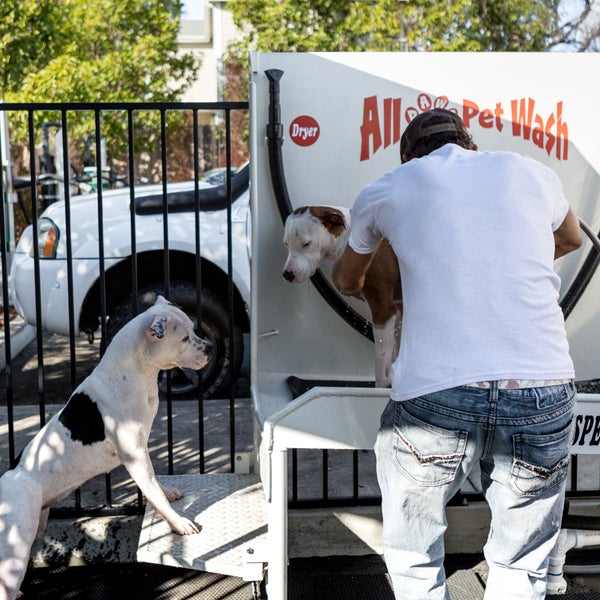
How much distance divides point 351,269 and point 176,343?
103 centimetres

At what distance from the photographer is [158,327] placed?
3.29 metres

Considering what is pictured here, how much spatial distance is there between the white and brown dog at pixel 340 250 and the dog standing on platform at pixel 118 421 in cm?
54

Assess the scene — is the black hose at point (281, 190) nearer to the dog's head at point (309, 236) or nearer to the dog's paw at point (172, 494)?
the dog's head at point (309, 236)

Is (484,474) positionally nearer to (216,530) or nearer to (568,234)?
(568,234)

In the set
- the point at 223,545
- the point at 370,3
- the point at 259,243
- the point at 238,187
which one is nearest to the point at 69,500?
the point at 223,545

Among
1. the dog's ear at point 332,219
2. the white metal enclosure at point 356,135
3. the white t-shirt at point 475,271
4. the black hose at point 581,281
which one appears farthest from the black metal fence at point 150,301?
the white t-shirt at point 475,271

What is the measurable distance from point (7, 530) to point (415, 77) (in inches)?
97.2

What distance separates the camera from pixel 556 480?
2.32 meters

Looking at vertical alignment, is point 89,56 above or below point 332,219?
above

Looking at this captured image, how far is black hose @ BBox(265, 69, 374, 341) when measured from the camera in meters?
3.46

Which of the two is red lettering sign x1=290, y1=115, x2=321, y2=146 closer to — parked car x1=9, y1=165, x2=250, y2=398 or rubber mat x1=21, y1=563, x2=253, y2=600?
rubber mat x1=21, y1=563, x2=253, y2=600

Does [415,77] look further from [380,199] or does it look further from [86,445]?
[86,445]

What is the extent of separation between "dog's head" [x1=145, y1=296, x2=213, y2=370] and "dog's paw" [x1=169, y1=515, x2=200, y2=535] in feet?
2.04

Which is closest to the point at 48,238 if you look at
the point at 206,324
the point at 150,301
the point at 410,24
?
the point at 150,301
